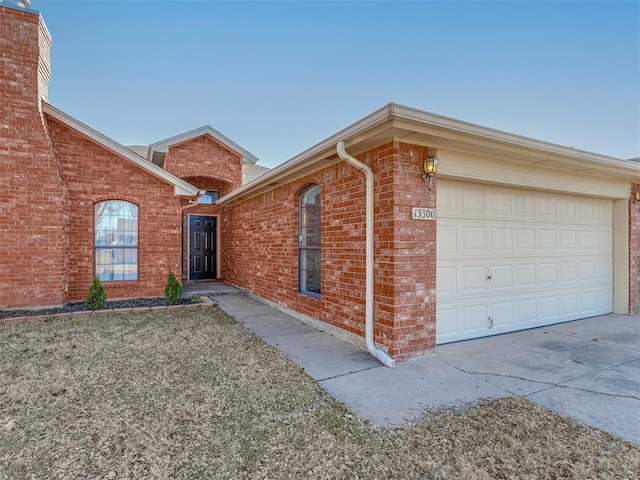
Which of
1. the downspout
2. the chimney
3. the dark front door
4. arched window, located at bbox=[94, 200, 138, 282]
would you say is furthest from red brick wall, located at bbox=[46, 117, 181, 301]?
the downspout

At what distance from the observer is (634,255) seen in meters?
6.59

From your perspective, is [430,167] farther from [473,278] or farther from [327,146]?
[473,278]

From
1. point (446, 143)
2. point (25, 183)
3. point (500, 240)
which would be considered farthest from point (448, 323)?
point (25, 183)

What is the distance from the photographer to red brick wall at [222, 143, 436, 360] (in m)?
3.99

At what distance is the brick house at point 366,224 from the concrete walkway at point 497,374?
12.4 inches

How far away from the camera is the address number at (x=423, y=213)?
13.5 feet

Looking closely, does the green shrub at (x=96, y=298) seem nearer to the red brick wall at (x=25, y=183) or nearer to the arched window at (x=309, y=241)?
the red brick wall at (x=25, y=183)

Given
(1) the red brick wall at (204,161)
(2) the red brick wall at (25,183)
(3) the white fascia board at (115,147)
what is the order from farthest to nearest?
(1) the red brick wall at (204,161) → (3) the white fascia board at (115,147) → (2) the red brick wall at (25,183)

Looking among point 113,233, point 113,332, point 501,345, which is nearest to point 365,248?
point 501,345

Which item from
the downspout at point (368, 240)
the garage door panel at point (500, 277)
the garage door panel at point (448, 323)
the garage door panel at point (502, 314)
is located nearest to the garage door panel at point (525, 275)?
the garage door panel at point (500, 277)

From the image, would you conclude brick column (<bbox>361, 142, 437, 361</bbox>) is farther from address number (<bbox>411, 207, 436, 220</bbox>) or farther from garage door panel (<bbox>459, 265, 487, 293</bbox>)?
garage door panel (<bbox>459, 265, 487, 293</bbox>)

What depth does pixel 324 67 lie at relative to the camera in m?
10.2

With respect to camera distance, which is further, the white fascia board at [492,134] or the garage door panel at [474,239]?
the garage door panel at [474,239]

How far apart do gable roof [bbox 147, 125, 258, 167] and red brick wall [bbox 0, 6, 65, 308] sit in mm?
4653
